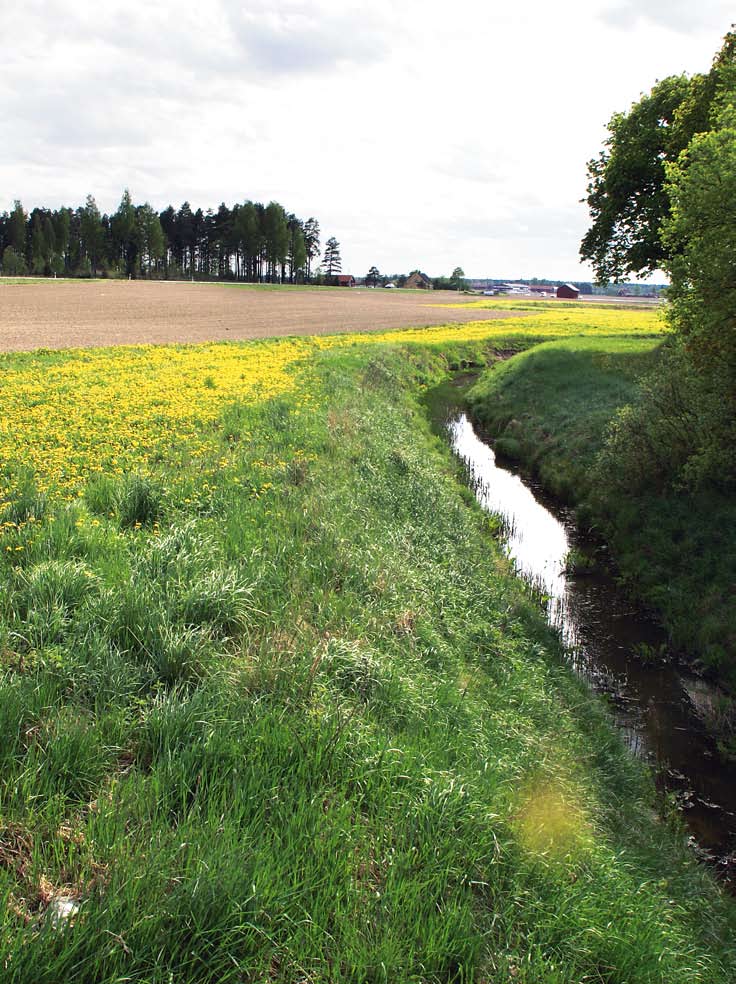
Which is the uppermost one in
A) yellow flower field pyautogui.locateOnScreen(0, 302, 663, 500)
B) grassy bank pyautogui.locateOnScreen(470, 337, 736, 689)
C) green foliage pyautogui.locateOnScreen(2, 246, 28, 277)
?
green foliage pyautogui.locateOnScreen(2, 246, 28, 277)

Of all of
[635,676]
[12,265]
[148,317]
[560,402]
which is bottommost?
[635,676]

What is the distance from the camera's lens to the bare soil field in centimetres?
3378

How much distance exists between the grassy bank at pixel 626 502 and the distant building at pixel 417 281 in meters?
153

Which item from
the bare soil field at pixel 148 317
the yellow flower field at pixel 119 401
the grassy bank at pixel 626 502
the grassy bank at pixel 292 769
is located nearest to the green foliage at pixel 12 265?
the bare soil field at pixel 148 317

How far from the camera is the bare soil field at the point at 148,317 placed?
3378cm

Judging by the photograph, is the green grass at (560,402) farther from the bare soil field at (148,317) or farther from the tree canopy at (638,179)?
the bare soil field at (148,317)

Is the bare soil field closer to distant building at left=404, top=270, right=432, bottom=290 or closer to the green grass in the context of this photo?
the green grass

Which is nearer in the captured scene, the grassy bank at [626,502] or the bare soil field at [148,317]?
the grassy bank at [626,502]

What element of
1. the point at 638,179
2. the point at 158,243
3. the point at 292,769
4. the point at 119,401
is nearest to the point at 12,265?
the point at 158,243

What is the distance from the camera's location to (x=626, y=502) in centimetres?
1391

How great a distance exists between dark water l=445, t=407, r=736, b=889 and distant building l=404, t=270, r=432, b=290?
16808 cm

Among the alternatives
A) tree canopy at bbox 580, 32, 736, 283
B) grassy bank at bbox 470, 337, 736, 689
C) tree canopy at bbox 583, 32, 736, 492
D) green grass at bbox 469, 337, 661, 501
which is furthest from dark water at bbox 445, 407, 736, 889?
tree canopy at bbox 580, 32, 736, 283

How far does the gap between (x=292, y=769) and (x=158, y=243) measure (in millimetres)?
123178

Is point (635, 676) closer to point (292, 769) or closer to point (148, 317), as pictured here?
point (292, 769)
